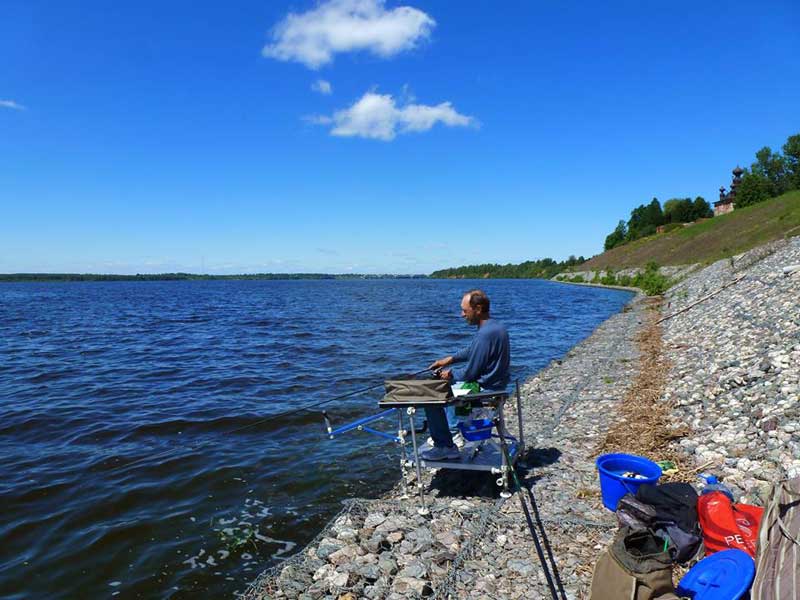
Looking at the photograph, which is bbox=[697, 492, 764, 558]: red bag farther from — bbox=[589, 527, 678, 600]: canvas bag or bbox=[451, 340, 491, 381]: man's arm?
bbox=[451, 340, 491, 381]: man's arm

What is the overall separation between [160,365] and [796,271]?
918 inches

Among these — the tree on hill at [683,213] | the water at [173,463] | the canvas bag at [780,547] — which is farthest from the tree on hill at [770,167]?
the canvas bag at [780,547]

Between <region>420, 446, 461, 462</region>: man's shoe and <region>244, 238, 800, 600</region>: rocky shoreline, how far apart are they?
58 centimetres

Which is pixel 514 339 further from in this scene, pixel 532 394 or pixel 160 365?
pixel 160 365

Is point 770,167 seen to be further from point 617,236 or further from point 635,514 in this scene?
point 635,514

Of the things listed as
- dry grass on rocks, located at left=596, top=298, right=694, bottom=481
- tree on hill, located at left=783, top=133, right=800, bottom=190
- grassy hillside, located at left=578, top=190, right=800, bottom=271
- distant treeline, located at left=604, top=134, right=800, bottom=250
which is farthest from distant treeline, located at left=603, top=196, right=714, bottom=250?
dry grass on rocks, located at left=596, top=298, right=694, bottom=481

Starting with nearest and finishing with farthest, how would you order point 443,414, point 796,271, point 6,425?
point 443,414 → point 6,425 → point 796,271

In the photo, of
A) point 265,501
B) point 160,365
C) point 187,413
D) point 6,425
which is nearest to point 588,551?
point 265,501

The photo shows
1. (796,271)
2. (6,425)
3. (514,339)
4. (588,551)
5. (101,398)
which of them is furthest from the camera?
(514,339)

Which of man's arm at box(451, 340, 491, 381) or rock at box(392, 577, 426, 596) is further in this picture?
man's arm at box(451, 340, 491, 381)

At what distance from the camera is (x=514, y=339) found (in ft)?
88.2

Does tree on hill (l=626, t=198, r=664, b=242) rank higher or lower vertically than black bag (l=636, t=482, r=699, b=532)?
higher

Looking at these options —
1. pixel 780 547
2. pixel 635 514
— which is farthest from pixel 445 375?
pixel 780 547

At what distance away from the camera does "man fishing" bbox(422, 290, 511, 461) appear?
7039 millimetres
